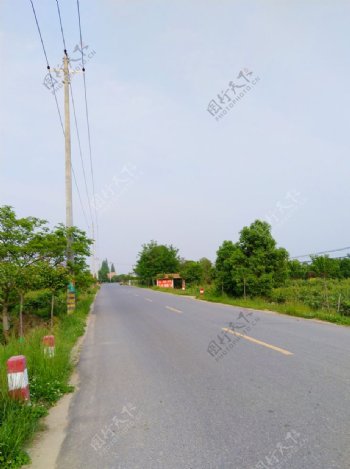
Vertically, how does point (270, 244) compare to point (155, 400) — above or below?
above

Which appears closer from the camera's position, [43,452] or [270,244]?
[43,452]

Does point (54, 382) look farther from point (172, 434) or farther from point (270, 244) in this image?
point (270, 244)

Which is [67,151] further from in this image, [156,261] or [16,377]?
[156,261]

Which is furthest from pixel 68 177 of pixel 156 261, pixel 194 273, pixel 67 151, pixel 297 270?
pixel 156 261

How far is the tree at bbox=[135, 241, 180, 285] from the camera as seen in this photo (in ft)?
216

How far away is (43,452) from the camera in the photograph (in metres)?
3.36

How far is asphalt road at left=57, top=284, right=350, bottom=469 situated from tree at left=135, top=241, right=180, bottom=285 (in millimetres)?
57719

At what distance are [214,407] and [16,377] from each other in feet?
7.82

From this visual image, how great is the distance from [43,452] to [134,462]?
3.18 feet

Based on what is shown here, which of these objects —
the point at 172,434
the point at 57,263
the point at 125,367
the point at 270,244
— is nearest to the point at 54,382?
the point at 125,367

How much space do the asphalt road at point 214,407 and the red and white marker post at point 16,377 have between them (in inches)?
27.6

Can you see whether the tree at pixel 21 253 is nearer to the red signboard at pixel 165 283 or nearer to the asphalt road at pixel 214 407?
the asphalt road at pixel 214 407

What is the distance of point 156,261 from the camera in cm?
6581

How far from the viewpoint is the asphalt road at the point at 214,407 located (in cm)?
312
